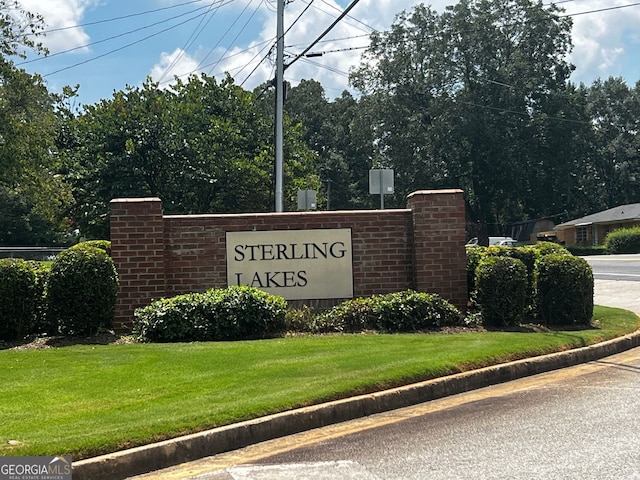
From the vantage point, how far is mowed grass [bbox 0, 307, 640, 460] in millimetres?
5469

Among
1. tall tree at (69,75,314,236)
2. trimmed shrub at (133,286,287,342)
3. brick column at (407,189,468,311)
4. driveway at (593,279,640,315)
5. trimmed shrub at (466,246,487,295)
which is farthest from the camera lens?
tall tree at (69,75,314,236)

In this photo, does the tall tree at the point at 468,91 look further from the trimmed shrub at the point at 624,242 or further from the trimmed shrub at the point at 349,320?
the trimmed shrub at the point at 349,320

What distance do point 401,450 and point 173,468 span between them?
179 centimetres

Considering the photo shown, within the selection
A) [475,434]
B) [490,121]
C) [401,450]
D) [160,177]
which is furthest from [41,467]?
[490,121]

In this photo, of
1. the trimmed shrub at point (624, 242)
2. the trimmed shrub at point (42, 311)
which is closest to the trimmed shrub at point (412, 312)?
the trimmed shrub at point (42, 311)

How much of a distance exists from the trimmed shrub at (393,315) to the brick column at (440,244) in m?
0.71

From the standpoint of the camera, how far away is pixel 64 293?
9852 millimetres

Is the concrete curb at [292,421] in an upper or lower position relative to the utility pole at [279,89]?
lower

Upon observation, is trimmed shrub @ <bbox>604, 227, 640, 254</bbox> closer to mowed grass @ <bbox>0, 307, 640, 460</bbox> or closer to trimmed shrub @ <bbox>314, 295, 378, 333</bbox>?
mowed grass @ <bbox>0, 307, 640, 460</bbox>

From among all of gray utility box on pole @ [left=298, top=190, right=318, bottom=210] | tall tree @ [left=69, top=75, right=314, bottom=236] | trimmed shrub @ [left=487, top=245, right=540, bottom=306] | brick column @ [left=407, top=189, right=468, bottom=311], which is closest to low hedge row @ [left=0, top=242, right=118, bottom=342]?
brick column @ [left=407, top=189, right=468, bottom=311]

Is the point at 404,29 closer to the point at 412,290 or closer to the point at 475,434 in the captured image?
the point at 412,290

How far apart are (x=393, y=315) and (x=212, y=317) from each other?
283cm

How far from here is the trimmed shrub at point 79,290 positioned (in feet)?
32.4

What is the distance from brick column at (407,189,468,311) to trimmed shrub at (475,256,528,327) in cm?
72
